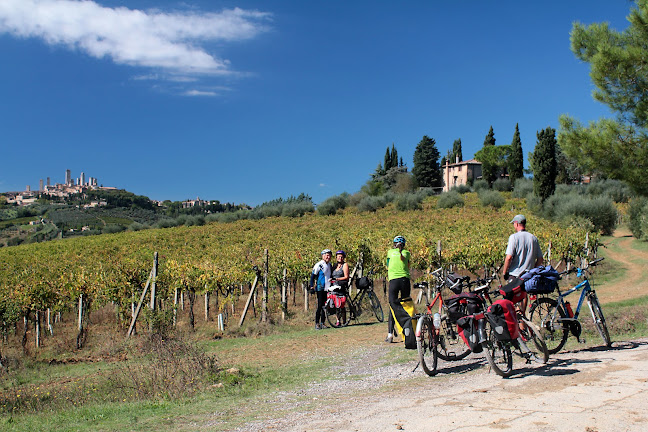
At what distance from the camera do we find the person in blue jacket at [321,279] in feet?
37.5

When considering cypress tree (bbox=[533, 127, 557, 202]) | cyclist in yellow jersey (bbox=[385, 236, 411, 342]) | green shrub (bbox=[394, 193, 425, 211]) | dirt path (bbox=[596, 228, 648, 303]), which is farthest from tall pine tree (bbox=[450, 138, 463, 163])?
cyclist in yellow jersey (bbox=[385, 236, 411, 342])

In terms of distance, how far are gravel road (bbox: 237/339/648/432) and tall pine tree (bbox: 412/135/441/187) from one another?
78550 millimetres

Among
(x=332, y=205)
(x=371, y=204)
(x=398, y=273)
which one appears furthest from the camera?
(x=332, y=205)

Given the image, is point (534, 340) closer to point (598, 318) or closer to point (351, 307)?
point (598, 318)

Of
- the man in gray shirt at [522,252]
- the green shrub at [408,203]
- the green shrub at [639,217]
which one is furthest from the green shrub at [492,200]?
the man in gray shirt at [522,252]

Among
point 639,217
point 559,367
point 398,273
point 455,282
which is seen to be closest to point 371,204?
point 639,217

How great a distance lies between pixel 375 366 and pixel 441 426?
3247 mm

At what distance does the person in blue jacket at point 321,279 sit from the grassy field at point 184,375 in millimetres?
508

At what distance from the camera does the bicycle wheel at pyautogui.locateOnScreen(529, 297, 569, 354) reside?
6578 millimetres

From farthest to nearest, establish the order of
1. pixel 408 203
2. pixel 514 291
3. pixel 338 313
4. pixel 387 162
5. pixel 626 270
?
1. pixel 387 162
2. pixel 408 203
3. pixel 626 270
4. pixel 338 313
5. pixel 514 291

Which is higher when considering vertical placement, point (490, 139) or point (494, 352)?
point (490, 139)

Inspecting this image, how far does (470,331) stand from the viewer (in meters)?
5.93

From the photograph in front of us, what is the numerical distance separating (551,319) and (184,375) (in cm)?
517

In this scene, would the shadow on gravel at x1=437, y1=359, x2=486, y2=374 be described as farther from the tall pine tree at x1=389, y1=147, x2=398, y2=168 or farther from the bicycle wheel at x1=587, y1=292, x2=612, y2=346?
the tall pine tree at x1=389, y1=147, x2=398, y2=168
